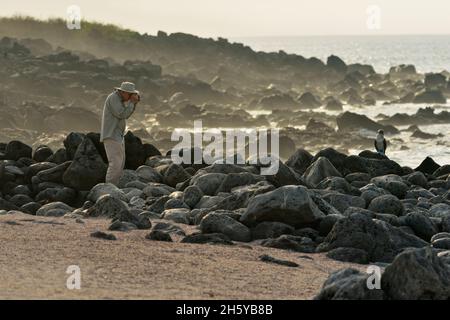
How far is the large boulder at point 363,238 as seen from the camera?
11.3 metres

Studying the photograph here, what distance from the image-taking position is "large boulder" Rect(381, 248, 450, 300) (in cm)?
773

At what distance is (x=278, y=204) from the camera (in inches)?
485

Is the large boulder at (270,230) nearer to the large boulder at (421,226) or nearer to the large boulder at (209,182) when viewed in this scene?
the large boulder at (421,226)

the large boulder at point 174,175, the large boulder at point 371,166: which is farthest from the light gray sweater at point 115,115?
the large boulder at point 371,166

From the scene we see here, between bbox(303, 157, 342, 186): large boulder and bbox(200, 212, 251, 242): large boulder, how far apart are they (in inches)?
195

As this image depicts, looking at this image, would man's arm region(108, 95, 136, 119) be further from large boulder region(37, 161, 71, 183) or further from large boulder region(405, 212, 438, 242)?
large boulder region(405, 212, 438, 242)

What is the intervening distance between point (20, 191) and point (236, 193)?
4533mm

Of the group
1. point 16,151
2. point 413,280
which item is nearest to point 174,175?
point 16,151

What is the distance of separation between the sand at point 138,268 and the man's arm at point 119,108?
398 centimetres

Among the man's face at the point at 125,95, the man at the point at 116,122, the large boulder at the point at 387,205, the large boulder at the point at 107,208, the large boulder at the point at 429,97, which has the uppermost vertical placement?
the man's face at the point at 125,95

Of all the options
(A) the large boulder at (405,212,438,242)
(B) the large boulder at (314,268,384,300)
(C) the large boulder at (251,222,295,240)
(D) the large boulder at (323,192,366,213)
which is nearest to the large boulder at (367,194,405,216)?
(D) the large boulder at (323,192,366,213)

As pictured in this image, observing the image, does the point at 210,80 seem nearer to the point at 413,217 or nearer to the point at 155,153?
the point at 155,153

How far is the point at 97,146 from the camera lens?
688 inches
